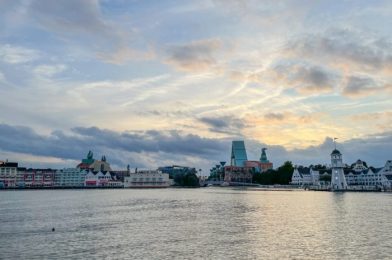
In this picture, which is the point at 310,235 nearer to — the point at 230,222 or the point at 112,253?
the point at 230,222

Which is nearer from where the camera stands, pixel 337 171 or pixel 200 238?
pixel 200 238

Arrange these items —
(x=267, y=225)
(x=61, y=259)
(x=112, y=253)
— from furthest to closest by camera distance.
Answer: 1. (x=267, y=225)
2. (x=112, y=253)
3. (x=61, y=259)

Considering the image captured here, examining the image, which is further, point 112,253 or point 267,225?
point 267,225

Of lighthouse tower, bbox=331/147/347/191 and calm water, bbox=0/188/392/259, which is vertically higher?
lighthouse tower, bbox=331/147/347/191

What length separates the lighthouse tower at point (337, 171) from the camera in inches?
6998

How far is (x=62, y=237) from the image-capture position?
43.7 meters

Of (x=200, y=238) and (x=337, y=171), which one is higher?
(x=337, y=171)

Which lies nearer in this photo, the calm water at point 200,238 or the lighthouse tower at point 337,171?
the calm water at point 200,238

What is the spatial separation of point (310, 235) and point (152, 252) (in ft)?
60.3

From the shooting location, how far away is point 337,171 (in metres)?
181

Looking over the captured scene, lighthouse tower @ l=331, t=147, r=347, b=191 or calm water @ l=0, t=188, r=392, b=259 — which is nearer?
calm water @ l=0, t=188, r=392, b=259

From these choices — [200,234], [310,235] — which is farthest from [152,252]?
[310,235]

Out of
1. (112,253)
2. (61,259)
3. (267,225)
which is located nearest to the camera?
(61,259)

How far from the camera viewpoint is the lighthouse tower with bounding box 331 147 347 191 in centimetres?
17775
